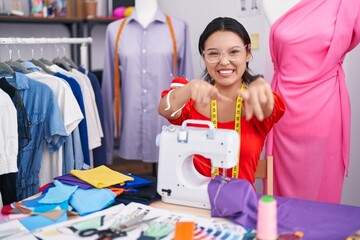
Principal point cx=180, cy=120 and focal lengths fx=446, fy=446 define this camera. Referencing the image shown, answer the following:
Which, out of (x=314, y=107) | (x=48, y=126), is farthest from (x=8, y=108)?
(x=314, y=107)

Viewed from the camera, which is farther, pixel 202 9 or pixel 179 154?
pixel 202 9

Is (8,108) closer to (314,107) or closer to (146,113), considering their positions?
(146,113)

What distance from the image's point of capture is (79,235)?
128 cm

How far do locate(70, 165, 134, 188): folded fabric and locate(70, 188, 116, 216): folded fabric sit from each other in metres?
0.03

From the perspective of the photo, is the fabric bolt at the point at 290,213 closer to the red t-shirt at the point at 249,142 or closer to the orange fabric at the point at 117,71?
the red t-shirt at the point at 249,142

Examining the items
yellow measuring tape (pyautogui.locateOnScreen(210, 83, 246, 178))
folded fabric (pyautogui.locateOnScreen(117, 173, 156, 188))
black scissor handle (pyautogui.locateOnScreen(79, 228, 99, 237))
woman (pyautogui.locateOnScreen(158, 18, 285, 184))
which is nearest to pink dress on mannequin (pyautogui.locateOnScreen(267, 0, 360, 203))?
woman (pyautogui.locateOnScreen(158, 18, 285, 184))

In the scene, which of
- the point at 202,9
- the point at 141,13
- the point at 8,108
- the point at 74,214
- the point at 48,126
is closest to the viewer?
the point at 74,214

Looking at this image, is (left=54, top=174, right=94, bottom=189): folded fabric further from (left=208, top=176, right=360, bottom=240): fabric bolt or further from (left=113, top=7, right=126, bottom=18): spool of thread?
(left=113, top=7, right=126, bottom=18): spool of thread

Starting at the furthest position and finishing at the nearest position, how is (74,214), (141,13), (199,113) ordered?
(141,13), (199,113), (74,214)

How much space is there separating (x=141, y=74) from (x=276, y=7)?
3.35 ft

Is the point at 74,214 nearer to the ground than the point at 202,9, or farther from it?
nearer to the ground

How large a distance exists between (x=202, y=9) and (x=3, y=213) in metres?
2.54

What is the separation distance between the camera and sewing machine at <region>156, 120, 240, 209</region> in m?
1.46

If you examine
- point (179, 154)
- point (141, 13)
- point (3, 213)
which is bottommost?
point (3, 213)
